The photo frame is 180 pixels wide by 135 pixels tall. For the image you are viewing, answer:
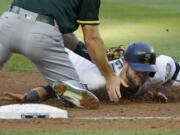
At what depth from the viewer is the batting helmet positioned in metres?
7.02

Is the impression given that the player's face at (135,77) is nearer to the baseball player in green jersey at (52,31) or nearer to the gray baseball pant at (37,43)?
the baseball player in green jersey at (52,31)

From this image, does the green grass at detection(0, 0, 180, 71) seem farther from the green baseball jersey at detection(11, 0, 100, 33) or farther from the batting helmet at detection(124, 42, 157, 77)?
the green baseball jersey at detection(11, 0, 100, 33)

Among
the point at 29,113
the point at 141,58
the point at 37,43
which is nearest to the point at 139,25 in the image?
the point at 141,58

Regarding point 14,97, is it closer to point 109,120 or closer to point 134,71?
point 134,71

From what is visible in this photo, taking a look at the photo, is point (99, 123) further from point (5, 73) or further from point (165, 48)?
point (165, 48)

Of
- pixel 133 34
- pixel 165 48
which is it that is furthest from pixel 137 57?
pixel 133 34

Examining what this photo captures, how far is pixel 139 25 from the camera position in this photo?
567 inches

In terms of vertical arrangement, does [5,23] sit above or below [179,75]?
above

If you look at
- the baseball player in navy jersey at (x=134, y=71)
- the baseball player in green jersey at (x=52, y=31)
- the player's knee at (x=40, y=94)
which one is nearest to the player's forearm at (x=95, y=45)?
the baseball player in green jersey at (x=52, y=31)

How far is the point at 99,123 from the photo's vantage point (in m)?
5.69

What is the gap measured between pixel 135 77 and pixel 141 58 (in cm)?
20

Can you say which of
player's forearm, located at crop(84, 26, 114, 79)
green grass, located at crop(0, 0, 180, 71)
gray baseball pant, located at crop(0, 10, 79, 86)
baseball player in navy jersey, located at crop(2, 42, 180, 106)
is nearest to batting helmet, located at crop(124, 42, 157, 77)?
baseball player in navy jersey, located at crop(2, 42, 180, 106)

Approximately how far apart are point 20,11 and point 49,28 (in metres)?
0.33

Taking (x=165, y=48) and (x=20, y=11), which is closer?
(x=20, y=11)
